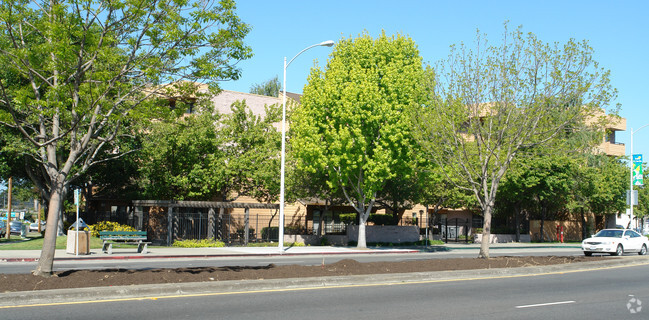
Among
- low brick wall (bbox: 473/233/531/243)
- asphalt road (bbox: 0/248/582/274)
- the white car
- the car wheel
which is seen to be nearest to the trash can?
asphalt road (bbox: 0/248/582/274)

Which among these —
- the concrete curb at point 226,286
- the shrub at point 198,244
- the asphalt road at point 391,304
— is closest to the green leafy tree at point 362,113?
the shrub at point 198,244

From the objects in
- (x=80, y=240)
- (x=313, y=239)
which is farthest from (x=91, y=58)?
(x=313, y=239)

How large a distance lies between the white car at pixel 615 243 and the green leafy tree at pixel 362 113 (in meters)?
10.1

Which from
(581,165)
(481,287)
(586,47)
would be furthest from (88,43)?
(581,165)

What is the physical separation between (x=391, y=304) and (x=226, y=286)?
3564 millimetres

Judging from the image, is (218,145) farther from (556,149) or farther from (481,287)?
(481,287)

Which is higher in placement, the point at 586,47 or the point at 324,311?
the point at 586,47

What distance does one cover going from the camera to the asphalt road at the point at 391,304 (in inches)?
377

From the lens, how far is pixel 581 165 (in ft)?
152

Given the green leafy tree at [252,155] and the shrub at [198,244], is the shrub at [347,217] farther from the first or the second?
the shrub at [198,244]

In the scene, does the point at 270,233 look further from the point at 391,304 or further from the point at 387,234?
the point at 391,304

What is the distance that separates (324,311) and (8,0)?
29.8ft

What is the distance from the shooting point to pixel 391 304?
11062mm

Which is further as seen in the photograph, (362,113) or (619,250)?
(619,250)
